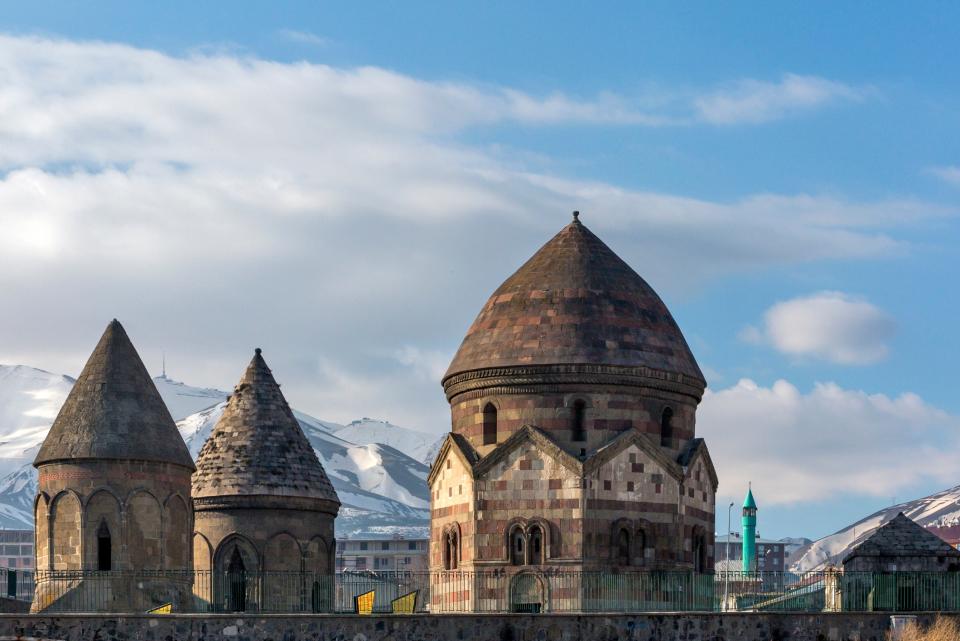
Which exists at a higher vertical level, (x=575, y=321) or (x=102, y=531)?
(x=575, y=321)

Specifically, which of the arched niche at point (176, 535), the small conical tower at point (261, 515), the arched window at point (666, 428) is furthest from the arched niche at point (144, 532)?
the arched window at point (666, 428)

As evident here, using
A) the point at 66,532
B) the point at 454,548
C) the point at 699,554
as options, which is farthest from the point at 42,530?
the point at 699,554

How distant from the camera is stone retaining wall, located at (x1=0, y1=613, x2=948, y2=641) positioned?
46094 millimetres

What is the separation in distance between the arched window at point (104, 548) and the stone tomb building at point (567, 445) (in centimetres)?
956

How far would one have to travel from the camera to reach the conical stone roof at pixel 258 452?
6006 cm

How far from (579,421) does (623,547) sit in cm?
381

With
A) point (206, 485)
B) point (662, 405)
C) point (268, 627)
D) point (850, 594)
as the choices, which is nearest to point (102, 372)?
point (206, 485)

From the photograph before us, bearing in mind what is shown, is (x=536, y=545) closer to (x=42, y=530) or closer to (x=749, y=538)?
(x=42, y=530)

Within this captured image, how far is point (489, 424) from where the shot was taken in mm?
56656

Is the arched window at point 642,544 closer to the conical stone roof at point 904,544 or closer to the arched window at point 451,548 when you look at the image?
the arched window at point 451,548

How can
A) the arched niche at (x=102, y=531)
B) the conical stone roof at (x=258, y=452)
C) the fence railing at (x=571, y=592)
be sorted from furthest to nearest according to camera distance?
the conical stone roof at (x=258, y=452)
the arched niche at (x=102, y=531)
the fence railing at (x=571, y=592)

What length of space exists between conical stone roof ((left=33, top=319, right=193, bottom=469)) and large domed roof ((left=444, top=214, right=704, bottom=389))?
29.0 feet

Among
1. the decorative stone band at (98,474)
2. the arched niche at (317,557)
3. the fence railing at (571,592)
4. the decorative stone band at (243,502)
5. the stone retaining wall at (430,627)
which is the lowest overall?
the stone retaining wall at (430,627)

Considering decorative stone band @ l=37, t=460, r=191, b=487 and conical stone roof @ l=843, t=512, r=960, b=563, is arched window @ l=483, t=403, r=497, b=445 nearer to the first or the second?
decorative stone band @ l=37, t=460, r=191, b=487
